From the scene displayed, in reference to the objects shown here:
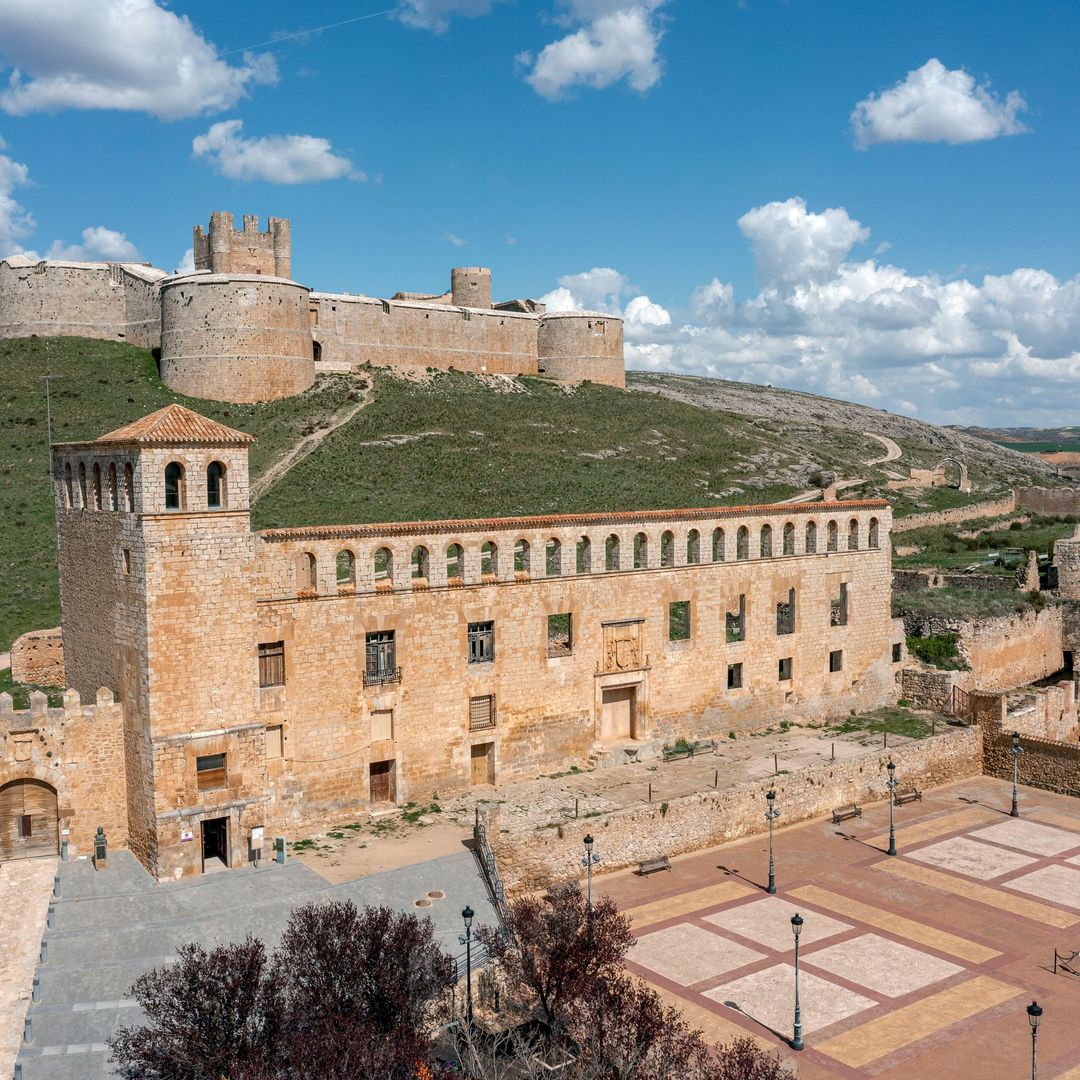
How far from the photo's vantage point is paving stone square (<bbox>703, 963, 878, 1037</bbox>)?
20.2 metres

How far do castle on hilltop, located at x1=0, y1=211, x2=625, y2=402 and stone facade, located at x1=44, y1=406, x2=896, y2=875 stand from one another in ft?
131

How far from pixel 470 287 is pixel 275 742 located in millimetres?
67926

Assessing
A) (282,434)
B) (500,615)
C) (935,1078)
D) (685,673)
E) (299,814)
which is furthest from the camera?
(282,434)

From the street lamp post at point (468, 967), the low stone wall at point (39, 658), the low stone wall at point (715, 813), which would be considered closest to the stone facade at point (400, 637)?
the low stone wall at point (715, 813)

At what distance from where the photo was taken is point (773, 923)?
24.2m

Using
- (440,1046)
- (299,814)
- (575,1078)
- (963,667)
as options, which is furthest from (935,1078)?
(963,667)

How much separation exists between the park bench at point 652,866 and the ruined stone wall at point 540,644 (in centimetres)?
512

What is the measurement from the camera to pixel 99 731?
2447 centimetres

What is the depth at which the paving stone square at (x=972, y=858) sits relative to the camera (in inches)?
1085

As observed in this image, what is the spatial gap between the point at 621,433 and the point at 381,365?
59.4ft

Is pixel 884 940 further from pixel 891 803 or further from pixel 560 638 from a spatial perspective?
pixel 560 638

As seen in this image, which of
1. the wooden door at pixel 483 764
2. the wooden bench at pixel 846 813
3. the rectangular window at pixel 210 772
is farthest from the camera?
the wooden bench at pixel 846 813

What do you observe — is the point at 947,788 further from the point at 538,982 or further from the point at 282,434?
the point at 282,434

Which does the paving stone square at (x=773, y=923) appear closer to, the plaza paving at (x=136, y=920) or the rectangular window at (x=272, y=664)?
the plaza paving at (x=136, y=920)
